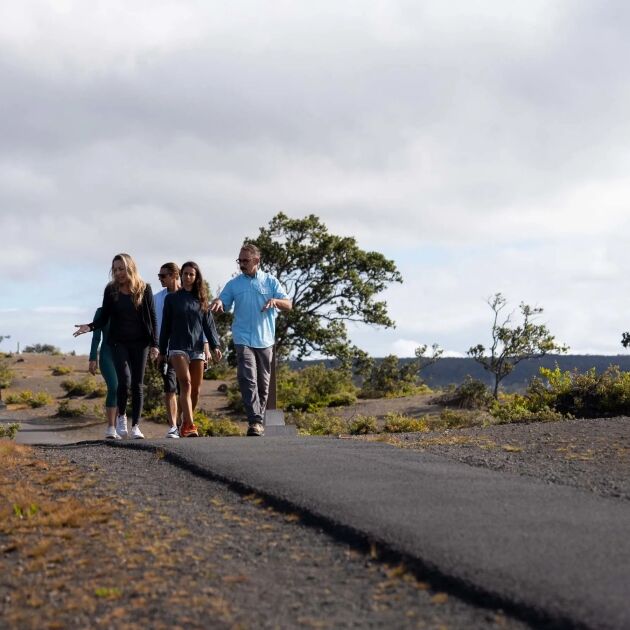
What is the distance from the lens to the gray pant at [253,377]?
11.6 meters

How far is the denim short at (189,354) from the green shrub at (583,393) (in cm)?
565

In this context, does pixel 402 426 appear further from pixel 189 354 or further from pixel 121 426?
pixel 121 426

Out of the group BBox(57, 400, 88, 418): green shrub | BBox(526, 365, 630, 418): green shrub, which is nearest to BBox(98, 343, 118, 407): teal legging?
BBox(526, 365, 630, 418): green shrub

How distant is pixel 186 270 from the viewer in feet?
→ 38.5

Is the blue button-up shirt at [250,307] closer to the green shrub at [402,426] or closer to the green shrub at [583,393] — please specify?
the green shrub at [402,426]

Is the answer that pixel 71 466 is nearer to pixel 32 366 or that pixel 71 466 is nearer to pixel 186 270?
pixel 186 270

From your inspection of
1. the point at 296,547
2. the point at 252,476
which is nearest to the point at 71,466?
the point at 252,476

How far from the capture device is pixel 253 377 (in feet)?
38.4

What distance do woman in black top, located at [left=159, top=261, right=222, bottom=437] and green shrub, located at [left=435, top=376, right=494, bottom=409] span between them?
1511 centimetres

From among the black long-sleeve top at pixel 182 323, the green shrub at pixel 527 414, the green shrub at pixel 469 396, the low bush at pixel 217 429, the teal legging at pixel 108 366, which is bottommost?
the low bush at pixel 217 429

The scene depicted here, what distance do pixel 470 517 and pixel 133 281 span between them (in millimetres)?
6626

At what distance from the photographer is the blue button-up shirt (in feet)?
38.6

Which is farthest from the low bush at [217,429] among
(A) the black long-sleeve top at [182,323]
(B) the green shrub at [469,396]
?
(B) the green shrub at [469,396]

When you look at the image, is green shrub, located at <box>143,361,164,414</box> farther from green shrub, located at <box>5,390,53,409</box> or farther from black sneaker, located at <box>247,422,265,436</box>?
black sneaker, located at <box>247,422,265,436</box>
